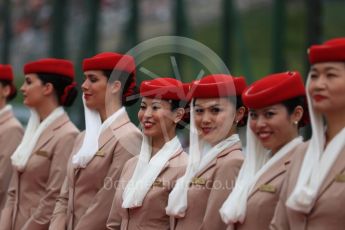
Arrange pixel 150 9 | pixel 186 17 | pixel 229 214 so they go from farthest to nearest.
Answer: pixel 150 9
pixel 186 17
pixel 229 214

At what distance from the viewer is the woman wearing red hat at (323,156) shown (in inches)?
226

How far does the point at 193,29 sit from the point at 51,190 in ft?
22.7

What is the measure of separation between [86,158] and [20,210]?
3.56ft

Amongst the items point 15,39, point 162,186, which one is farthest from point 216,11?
point 162,186

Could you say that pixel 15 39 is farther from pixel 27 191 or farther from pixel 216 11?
pixel 27 191

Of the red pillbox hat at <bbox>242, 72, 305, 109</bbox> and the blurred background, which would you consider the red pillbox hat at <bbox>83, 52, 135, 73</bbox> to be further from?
the blurred background

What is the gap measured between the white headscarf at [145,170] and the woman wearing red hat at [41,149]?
4.19 feet

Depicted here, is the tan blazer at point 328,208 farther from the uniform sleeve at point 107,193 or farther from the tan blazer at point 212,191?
the uniform sleeve at point 107,193

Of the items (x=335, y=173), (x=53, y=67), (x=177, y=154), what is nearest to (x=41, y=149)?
(x=53, y=67)

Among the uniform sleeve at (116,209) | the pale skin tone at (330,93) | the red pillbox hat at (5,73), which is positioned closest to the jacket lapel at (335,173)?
the pale skin tone at (330,93)

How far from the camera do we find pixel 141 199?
7098 millimetres

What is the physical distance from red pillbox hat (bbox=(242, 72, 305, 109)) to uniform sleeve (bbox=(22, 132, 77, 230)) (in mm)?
2370

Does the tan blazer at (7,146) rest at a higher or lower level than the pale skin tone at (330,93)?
lower

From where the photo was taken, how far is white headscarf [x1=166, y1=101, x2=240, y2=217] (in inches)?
267
